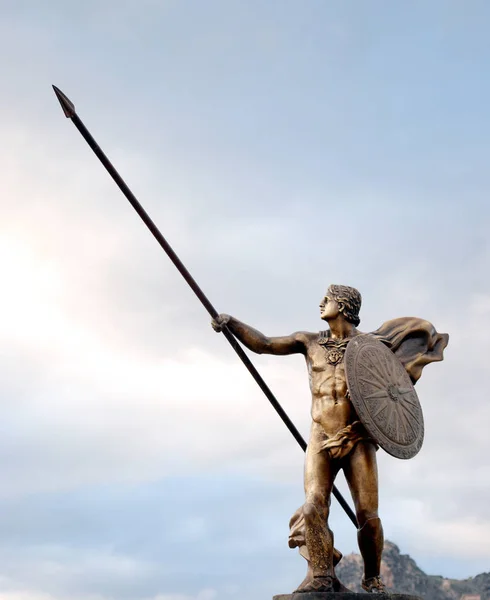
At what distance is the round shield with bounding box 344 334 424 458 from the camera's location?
9.90m

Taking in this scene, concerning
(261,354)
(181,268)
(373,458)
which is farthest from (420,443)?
(181,268)

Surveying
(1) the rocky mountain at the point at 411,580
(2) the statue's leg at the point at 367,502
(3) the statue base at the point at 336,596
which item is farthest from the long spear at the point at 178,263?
(1) the rocky mountain at the point at 411,580

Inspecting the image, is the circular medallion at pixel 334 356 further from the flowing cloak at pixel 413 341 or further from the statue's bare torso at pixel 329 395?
the flowing cloak at pixel 413 341

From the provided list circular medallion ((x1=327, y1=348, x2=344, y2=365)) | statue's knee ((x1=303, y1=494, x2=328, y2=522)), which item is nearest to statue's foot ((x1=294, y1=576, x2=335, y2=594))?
statue's knee ((x1=303, y1=494, x2=328, y2=522))

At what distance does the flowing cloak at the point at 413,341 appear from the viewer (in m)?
11.1

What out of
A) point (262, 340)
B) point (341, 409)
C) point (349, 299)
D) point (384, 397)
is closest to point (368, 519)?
point (341, 409)

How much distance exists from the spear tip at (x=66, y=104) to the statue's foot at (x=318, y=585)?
5.19 m

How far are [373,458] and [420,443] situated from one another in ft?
1.66

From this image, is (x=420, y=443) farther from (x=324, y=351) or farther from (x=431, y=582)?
(x=431, y=582)

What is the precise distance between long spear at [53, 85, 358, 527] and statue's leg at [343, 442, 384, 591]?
0.71 m

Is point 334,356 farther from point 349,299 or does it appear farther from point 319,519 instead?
point 319,519

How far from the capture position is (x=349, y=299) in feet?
35.3

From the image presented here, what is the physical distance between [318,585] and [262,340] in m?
2.60

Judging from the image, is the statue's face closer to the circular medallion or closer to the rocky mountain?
the circular medallion
